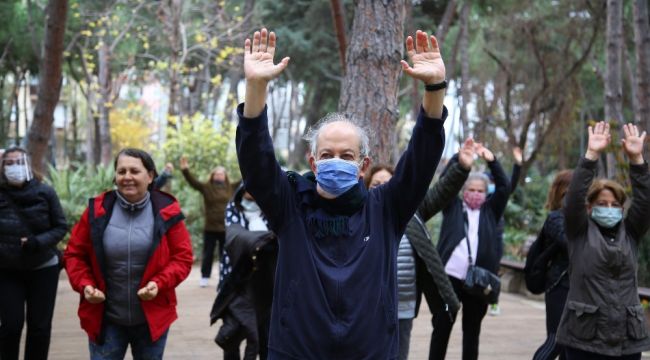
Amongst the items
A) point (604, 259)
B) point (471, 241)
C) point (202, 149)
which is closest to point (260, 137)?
point (604, 259)

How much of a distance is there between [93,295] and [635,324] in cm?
302

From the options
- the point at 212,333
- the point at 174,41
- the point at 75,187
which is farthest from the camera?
the point at 174,41

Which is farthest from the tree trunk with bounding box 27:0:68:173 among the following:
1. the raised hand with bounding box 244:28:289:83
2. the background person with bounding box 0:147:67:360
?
the raised hand with bounding box 244:28:289:83

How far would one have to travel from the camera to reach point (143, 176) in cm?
588

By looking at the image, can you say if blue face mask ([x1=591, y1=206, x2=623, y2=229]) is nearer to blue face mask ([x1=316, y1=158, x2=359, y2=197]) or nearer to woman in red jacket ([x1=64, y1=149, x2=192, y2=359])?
woman in red jacket ([x1=64, y1=149, x2=192, y2=359])

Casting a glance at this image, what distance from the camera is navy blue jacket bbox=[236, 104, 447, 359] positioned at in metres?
3.68

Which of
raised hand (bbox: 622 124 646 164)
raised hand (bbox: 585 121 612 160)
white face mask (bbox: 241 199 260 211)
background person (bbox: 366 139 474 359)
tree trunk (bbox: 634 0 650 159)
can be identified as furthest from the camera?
tree trunk (bbox: 634 0 650 159)

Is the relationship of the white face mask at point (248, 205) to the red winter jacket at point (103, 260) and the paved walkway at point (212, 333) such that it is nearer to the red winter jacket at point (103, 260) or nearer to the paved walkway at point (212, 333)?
the red winter jacket at point (103, 260)

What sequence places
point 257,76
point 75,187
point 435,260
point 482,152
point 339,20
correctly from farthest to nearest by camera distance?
point 75,187, point 339,20, point 482,152, point 435,260, point 257,76

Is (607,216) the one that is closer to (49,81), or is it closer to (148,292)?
(148,292)

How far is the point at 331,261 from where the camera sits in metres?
3.73

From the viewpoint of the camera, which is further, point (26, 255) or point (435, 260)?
point (26, 255)

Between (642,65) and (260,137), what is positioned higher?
(642,65)

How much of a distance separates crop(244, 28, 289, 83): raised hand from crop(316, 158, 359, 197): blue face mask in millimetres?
375
